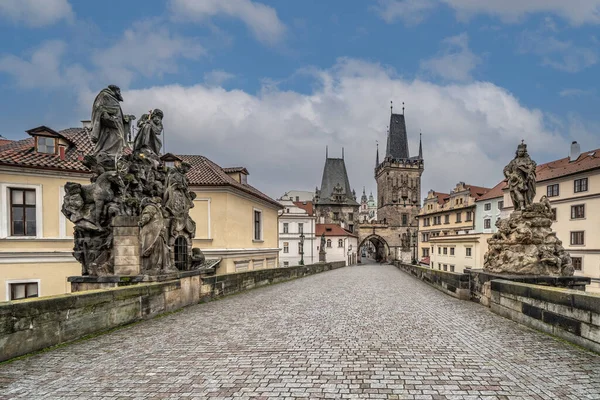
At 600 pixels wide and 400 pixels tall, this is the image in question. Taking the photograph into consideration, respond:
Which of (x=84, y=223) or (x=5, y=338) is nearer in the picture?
(x=5, y=338)

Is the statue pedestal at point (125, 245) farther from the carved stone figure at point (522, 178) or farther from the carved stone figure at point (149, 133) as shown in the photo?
the carved stone figure at point (522, 178)

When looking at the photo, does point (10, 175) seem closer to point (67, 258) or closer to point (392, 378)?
point (67, 258)

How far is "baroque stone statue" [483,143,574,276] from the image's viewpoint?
313 inches

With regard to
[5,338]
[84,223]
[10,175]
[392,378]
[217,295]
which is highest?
[10,175]

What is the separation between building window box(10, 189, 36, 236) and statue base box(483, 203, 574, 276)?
1787cm

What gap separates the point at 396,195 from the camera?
69.1 m

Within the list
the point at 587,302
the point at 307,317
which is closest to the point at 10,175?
the point at 307,317

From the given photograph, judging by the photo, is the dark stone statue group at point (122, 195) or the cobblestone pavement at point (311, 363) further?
the dark stone statue group at point (122, 195)

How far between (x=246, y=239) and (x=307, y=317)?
12859mm

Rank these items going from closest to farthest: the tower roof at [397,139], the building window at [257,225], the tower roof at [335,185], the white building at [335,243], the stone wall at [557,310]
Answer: the stone wall at [557,310] → the building window at [257,225] → the white building at [335,243] → the tower roof at [397,139] → the tower roof at [335,185]

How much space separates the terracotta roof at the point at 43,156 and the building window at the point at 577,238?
35.8m

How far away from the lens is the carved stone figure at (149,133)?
347 inches

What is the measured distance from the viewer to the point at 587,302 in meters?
4.75

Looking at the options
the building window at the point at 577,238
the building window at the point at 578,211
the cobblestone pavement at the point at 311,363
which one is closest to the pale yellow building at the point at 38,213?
the cobblestone pavement at the point at 311,363
